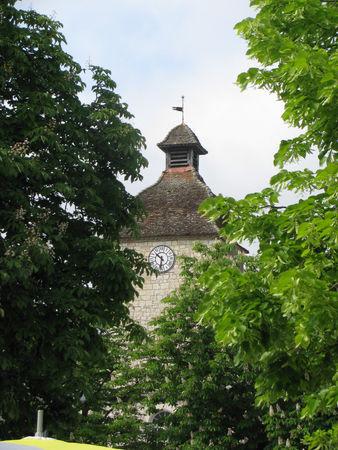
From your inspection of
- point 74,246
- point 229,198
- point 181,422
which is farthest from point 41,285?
point 181,422

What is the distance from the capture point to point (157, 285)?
1626 inches

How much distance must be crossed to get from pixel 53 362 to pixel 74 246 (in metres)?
2.11

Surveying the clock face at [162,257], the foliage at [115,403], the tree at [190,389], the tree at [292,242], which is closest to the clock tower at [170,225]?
the clock face at [162,257]

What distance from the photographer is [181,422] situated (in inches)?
961

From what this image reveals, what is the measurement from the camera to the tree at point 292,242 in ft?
24.7

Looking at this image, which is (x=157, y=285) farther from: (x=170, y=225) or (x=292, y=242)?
(x=292, y=242)

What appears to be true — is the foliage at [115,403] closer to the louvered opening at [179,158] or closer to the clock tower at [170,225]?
the clock tower at [170,225]

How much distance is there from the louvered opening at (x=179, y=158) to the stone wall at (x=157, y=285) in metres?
7.25

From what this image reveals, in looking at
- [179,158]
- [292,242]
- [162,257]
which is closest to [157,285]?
[162,257]

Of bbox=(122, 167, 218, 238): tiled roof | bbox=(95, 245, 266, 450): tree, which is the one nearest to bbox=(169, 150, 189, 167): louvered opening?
bbox=(122, 167, 218, 238): tiled roof

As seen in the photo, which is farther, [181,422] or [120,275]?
[181,422]

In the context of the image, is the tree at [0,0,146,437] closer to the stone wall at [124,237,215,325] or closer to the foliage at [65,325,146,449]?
the foliage at [65,325,146,449]

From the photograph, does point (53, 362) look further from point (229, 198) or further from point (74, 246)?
point (229, 198)

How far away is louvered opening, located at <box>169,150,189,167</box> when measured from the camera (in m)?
48.3
